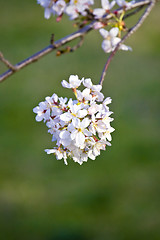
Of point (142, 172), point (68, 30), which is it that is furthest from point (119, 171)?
point (68, 30)

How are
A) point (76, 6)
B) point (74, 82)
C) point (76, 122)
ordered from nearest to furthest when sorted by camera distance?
point (76, 122) < point (74, 82) < point (76, 6)

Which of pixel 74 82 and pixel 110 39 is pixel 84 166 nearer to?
pixel 110 39

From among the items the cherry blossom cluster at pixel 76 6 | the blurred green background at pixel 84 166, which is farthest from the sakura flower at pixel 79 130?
the blurred green background at pixel 84 166

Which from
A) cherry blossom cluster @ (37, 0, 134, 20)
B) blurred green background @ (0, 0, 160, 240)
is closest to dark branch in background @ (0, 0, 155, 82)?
cherry blossom cluster @ (37, 0, 134, 20)

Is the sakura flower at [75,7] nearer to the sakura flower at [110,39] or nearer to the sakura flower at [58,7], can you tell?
the sakura flower at [58,7]

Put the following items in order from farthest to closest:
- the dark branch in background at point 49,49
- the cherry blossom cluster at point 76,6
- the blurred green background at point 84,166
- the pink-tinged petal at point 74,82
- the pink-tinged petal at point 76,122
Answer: the blurred green background at point 84,166, the cherry blossom cluster at point 76,6, the dark branch in background at point 49,49, the pink-tinged petal at point 74,82, the pink-tinged petal at point 76,122

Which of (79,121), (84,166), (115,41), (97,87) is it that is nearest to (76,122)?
(79,121)
